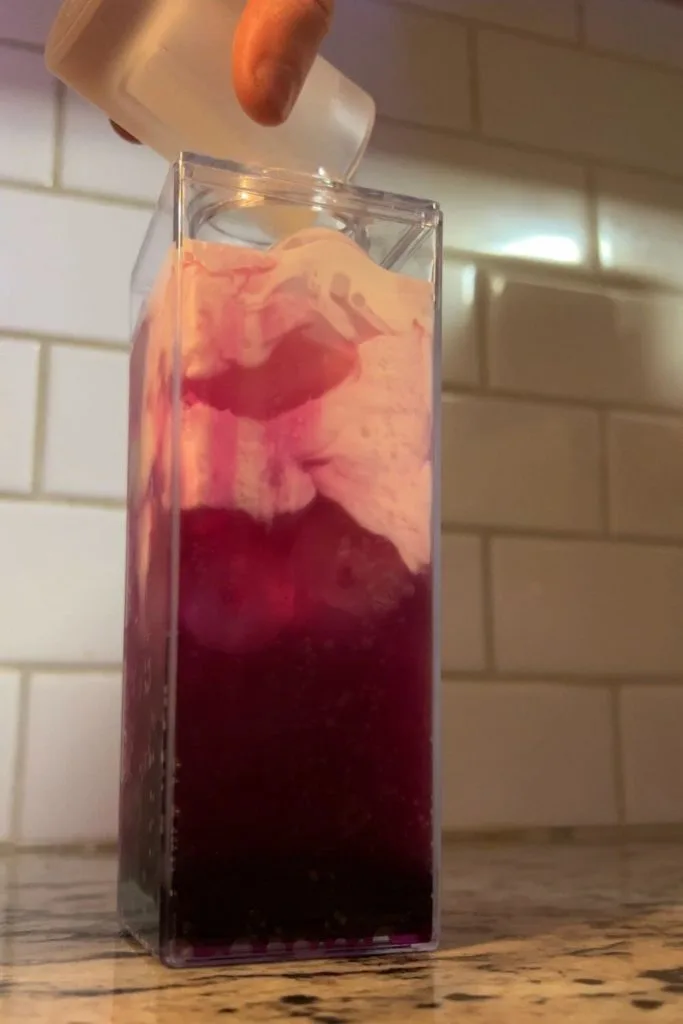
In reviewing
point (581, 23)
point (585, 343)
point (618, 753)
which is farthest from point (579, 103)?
point (618, 753)

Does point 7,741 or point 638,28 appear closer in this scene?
point 7,741

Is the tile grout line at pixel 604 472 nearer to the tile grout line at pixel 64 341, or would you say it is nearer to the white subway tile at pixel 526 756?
the white subway tile at pixel 526 756

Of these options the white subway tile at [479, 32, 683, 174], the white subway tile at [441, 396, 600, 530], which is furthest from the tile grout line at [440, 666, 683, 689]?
the white subway tile at [479, 32, 683, 174]

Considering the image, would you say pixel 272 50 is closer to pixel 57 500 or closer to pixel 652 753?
pixel 57 500

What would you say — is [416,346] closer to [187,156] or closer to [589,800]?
[187,156]

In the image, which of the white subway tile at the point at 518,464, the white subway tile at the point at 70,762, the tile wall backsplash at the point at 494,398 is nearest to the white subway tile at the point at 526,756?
the tile wall backsplash at the point at 494,398
